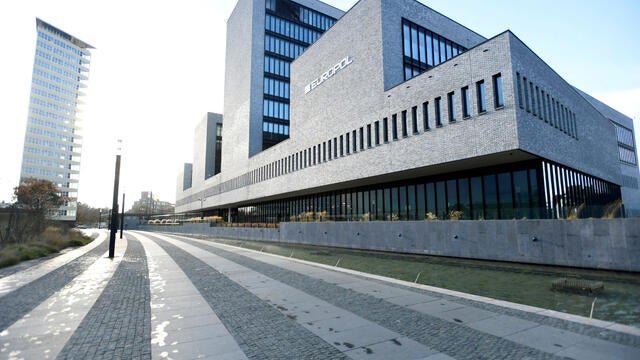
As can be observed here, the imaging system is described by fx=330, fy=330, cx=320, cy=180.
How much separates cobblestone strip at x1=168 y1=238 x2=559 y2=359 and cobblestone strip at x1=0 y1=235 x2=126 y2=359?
5.19 m

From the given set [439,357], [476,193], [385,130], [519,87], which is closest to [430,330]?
[439,357]

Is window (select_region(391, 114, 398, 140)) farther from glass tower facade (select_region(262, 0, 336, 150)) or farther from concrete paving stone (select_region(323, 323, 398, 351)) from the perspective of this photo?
glass tower facade (select_region(262, 0, 336, 150))

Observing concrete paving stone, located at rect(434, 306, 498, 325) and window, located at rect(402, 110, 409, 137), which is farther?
window, located at rect(402, 110, 409, 137)

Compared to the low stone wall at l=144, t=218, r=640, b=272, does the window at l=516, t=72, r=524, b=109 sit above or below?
above

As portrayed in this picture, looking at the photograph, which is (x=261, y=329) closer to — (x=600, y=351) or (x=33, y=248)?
(x=600, y=351)

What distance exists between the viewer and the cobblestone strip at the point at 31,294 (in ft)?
22.7

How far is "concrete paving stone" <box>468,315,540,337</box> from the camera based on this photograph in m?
5.63

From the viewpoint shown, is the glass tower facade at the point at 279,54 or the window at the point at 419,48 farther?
the glass tower facade at the point at 279,54

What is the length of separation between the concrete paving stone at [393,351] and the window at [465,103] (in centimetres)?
1827

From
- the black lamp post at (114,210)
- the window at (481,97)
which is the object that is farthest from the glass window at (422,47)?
the black lamp post at (114,210)

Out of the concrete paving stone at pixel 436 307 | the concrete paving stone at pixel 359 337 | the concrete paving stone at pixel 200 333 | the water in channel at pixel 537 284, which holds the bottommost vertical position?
the water in channel at pixel 537 284

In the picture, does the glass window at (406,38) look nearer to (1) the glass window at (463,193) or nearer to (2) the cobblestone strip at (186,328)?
(1) the glass window at (463,193)

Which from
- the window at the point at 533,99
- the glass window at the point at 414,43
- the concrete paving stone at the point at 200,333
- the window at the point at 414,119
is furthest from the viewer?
the glass window at the point at 414,43

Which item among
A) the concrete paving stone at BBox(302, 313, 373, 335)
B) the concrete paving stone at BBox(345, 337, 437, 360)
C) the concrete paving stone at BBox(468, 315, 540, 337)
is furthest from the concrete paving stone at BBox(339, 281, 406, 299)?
the concrete paving stone at BBox(345, 337, 437, 360)
